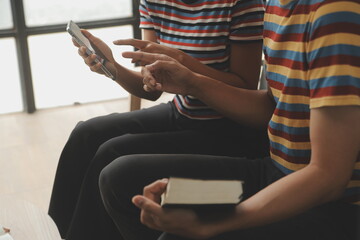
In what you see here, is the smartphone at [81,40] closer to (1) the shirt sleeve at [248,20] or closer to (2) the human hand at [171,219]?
(1) the shirt sleeve at [248,20]

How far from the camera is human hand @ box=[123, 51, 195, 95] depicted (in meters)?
1.25

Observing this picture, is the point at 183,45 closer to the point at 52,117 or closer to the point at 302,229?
the point at 302,229

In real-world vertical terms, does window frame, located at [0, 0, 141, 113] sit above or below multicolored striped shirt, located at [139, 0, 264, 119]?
below

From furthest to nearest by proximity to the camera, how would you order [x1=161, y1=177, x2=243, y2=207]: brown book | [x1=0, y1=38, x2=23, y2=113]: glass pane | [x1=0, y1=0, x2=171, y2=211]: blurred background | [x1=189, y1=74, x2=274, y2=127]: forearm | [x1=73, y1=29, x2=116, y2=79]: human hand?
[x1=0, y1=38, x2=23, y2=113]: glass pane → [x1=0, y1=0, x2=171, y2=211]: blurred background → [x1=73, y1=29, x2=116, y2=79]: human hand → [x1=189, y1=74, x2=274, y2=127]: forearm → [x1=161, y1=177, x2=243, y2=207]: brown book

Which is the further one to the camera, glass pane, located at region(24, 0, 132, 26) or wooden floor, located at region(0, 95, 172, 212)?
glass pane, located at region(24, 0, 132, 26)

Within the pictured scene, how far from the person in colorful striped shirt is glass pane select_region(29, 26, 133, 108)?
1.81 metres

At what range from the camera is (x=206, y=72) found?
1371 millimetres

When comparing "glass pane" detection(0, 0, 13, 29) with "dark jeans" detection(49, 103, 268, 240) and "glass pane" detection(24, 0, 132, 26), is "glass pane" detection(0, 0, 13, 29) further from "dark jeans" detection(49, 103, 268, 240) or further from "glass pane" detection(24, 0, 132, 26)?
"dark jeans" detection(49, 103, 268, 240)

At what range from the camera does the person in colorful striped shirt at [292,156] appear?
2.91ft

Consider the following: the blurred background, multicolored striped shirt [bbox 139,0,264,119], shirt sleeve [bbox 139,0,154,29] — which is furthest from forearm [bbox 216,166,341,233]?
the blurred background

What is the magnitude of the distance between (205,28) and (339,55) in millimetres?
554

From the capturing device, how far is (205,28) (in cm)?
139

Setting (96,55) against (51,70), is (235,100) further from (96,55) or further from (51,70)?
(51,70)

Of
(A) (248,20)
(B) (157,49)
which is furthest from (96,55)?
(A) (248,20)
